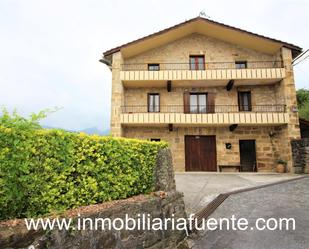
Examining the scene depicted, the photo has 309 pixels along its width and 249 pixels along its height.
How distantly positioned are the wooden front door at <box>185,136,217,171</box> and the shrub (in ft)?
35.4

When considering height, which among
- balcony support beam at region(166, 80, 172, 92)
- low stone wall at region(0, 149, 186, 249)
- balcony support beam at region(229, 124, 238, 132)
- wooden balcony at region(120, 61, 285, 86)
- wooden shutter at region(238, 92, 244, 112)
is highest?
wooden balcony at region(120, 61, 285, 86)

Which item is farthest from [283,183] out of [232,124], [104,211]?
[104,211]

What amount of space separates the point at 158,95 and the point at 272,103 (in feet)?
26.5

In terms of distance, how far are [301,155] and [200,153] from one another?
19.6 ft

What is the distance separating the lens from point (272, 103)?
1517cm

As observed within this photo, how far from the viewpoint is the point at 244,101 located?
614 inches

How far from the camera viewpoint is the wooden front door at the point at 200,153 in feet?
49.0

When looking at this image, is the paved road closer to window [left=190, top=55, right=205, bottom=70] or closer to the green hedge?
the green hedge

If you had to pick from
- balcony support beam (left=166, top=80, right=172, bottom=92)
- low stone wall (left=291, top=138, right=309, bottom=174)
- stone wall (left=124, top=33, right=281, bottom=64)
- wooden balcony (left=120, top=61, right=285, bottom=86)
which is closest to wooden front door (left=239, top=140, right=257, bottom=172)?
low stone wall (left=291, top=138, right=309, bottom=174)

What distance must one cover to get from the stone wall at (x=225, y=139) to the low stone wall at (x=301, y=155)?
58.1 inches

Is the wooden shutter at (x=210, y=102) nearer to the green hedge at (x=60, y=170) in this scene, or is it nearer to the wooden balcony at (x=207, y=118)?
the wooden balcony at (x=207, y=118)

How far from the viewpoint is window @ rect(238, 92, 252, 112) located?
15.5m

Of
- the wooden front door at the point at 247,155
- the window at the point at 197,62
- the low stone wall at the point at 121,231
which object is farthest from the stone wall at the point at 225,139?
the low stone wall at the point at 121,231

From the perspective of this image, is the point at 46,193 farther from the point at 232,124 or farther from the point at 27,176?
the point at 232,124
